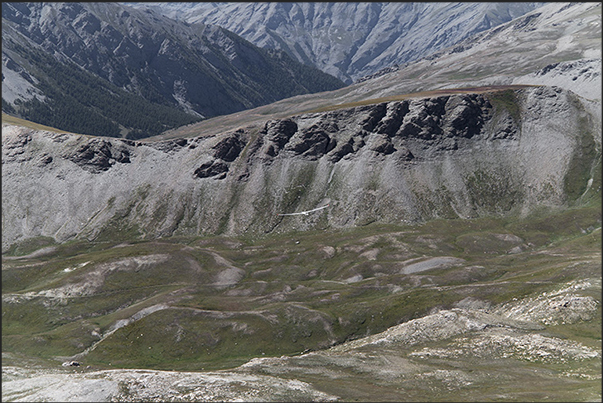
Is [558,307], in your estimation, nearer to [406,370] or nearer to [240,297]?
[406,370]

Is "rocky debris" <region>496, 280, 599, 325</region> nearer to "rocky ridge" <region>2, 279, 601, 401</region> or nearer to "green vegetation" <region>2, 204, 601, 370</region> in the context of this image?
"rocky ridge" <region>2, 279, 601, 401</region>

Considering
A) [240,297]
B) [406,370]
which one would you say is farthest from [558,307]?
[240,297]

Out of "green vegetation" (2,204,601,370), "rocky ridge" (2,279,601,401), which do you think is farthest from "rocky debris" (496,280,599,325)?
"green vegetation" (2,204,601,370)

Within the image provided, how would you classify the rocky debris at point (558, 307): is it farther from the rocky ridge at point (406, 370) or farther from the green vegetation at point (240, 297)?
the green vegetation at point (240, 297)

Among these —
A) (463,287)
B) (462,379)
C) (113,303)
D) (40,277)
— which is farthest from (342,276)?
(40,277)

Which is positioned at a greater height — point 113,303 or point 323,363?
point 323,363

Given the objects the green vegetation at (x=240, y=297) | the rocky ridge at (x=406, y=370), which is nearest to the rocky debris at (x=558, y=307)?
the rocky ridge at (x=406, y=370)

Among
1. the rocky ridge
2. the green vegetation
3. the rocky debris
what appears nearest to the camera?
the rocky ridge

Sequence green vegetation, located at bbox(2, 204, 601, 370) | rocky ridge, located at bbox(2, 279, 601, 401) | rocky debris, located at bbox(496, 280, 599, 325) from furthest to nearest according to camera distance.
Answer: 1. green vegetation, located at bbox(2, 204, 601, 370)
2. rocky debris, located at bbox(496, 280, 599, 325)
3. rocky ridge, located at bbox(2, 279, 601, 401)

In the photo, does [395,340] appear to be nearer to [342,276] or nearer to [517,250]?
[342,276]

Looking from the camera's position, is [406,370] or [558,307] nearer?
[406,370]

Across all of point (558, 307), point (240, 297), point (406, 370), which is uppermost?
point (558, 307)
